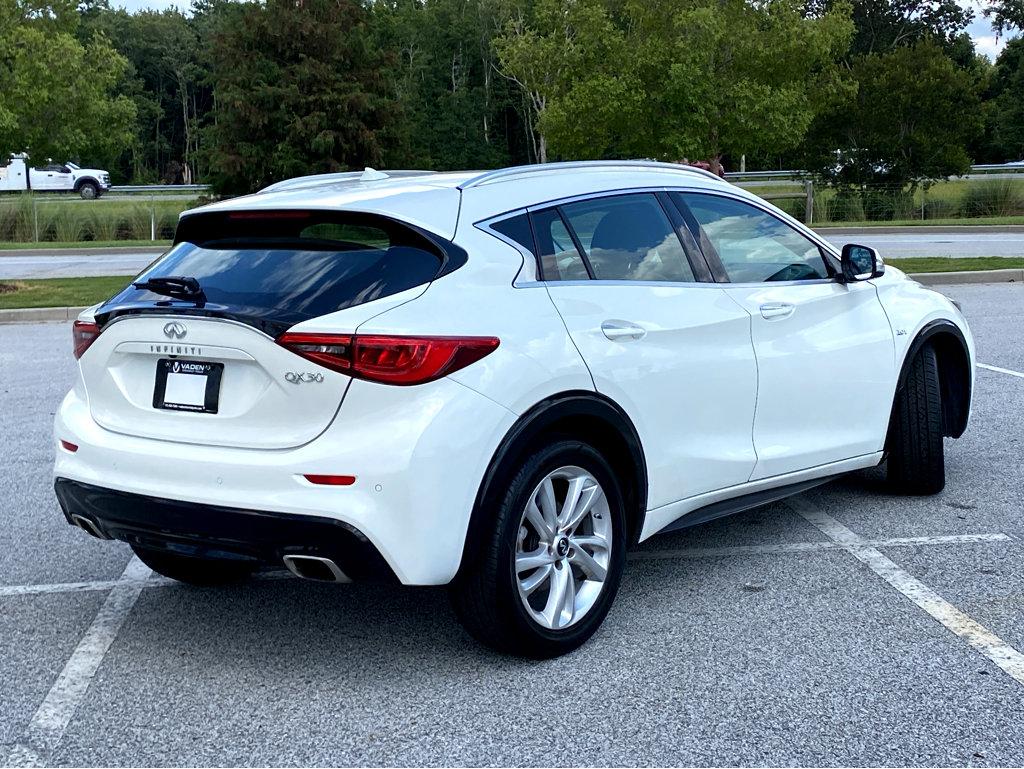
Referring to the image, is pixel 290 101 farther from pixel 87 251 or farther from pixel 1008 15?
pixel 1008 15

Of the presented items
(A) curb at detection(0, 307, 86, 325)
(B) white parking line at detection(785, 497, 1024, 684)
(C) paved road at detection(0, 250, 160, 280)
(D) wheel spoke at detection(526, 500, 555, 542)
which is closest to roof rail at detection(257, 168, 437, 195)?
(D) wheel spoke at detection(526, 500, 555, 542)

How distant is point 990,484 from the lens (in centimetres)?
645

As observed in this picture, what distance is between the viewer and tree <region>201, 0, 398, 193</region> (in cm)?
4025

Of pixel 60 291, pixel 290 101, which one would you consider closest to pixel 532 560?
pixel 60 291

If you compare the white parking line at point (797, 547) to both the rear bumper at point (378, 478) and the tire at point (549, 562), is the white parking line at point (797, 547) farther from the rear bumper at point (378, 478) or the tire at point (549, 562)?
the rear bumper at point (378, 478)

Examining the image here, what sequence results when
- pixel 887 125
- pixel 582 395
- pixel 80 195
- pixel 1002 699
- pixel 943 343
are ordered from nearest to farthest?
pixel 1002 699 < pixel 582 395 < pixel 943 343 < pixel 887 125 < pixel 80 195

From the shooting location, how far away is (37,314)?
15445 mm

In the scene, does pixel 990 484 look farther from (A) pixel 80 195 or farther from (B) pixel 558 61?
(A) pixel 80 195

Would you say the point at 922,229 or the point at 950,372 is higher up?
the point at 922,229

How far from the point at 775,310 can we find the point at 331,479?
227 cm

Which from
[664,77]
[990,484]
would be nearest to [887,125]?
[664,77]

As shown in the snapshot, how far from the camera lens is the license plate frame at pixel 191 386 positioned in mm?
3922

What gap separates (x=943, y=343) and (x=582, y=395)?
294 centimetres

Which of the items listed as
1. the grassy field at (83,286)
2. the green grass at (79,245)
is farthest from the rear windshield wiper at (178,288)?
the green grass at (79,245)
